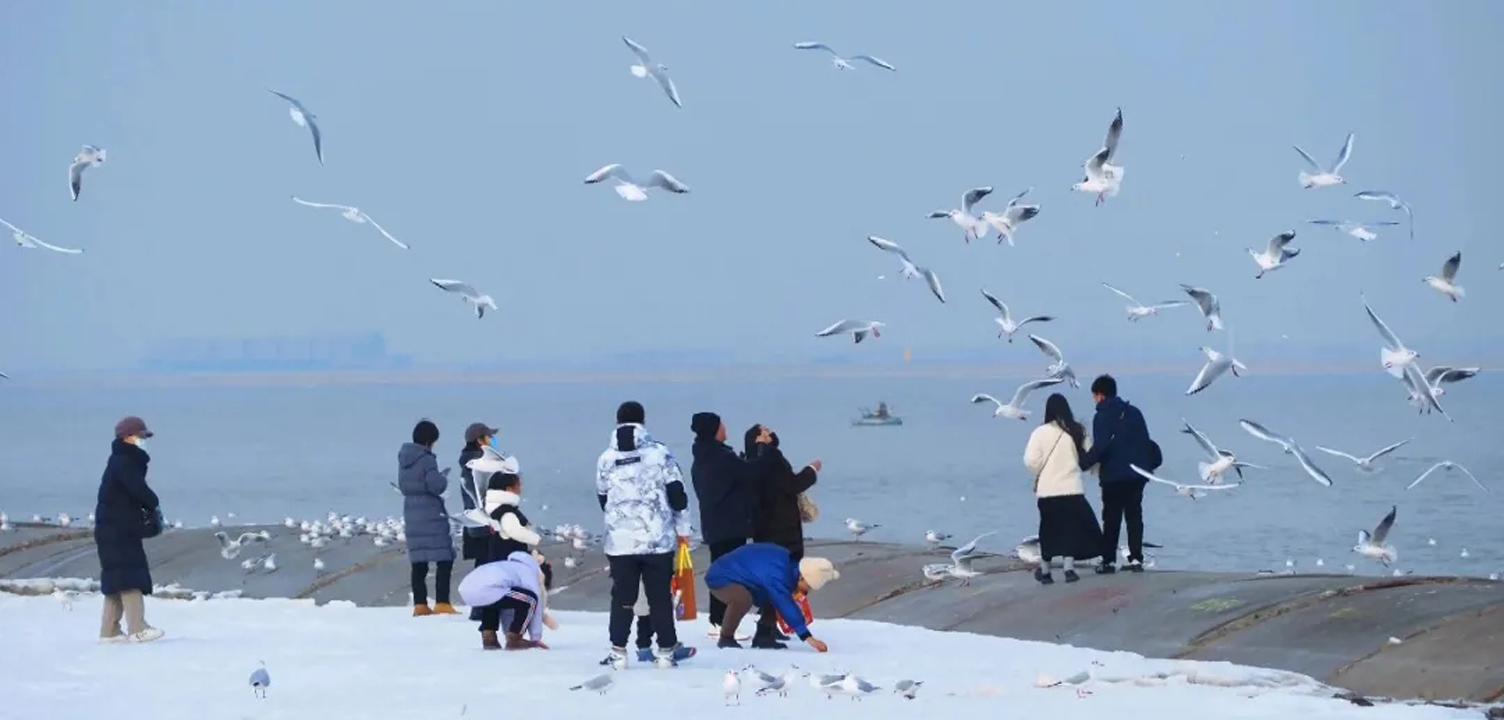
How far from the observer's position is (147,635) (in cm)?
1684

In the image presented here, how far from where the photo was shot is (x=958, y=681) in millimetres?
14406

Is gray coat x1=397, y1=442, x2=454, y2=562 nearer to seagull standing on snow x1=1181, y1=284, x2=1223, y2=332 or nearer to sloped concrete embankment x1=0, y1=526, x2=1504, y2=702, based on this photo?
sloped concrete embankment x1=0, y1=526, x2=1504, y2=702

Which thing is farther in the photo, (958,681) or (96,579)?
(96,579)

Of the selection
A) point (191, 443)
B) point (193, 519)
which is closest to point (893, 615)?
point (193, 519)

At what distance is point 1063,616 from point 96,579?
14387 millimetres

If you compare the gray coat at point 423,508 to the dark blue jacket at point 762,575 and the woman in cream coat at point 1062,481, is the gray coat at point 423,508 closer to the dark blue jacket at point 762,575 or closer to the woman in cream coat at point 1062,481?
the dark blue jacket at point 762,575

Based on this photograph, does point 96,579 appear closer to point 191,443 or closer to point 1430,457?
point 1430,457

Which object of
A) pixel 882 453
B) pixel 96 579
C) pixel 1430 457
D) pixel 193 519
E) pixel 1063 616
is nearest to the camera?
pixel 1063 616

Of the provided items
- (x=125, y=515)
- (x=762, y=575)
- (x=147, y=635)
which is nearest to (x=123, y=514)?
(x=125, y=515)

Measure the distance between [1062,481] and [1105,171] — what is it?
3.95 metres

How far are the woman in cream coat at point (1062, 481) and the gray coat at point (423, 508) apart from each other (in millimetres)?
5294

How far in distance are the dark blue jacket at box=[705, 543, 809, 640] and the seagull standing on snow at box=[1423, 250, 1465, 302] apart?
28.1ft

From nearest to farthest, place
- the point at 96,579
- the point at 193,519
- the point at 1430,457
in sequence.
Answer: the point at 96,579, the point at 193,519, the point at 1430,457

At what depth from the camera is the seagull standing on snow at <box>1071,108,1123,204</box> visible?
68.7 feet
